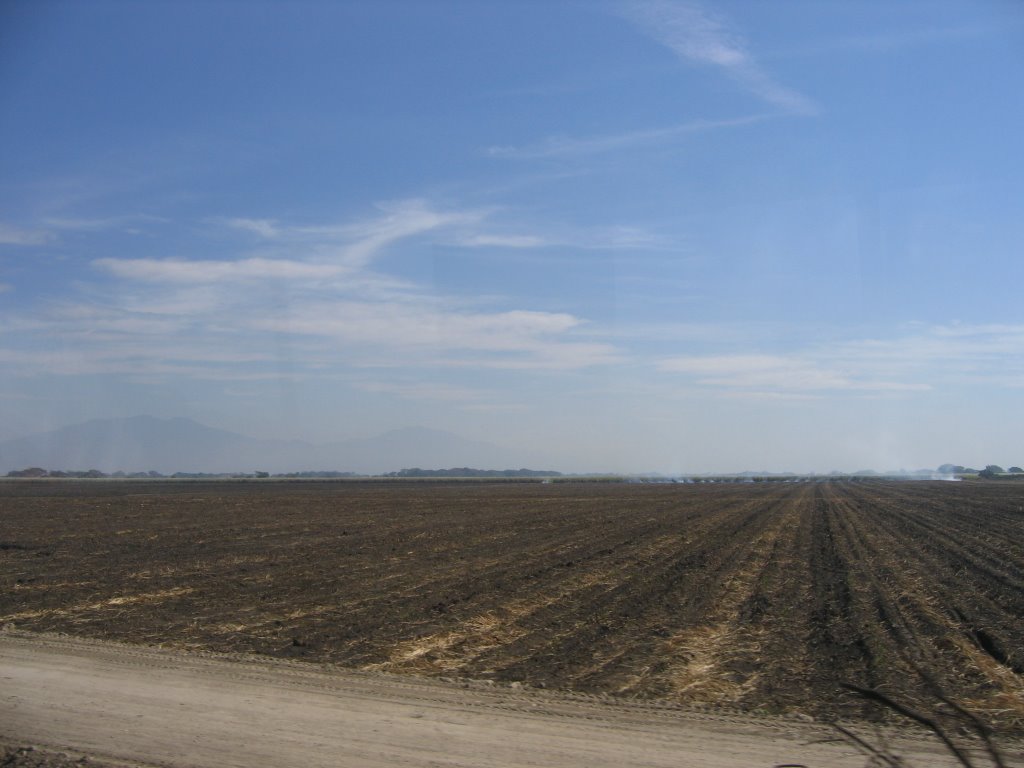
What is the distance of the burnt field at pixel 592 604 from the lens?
10.6 meters

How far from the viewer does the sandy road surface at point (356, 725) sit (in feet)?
24.3

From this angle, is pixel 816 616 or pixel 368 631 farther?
pixel 816 616

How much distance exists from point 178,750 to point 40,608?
975 centimetres

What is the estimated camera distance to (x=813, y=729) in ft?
27.3

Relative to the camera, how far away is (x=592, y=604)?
15.8m

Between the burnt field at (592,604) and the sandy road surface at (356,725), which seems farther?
the burnt field at (592,604)

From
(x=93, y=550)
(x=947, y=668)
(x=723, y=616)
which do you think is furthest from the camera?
(x=93, y=550)

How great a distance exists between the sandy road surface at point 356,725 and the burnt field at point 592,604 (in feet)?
3.01

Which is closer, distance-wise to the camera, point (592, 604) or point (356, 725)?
point (356, 725)

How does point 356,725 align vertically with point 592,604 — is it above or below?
above

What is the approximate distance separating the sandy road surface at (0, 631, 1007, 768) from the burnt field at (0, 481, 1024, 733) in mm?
917

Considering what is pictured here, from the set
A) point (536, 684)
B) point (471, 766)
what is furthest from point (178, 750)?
point (536, 684)

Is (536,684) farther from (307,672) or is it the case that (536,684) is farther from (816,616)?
(816,616)

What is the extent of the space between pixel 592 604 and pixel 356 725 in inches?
318
